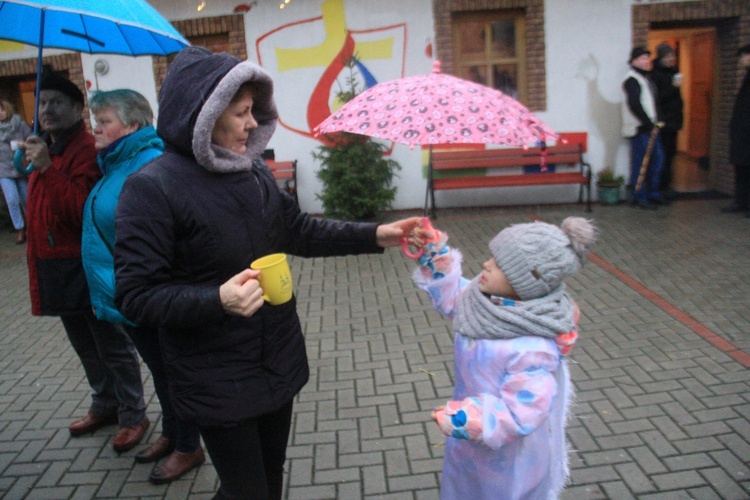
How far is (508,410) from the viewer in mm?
1925

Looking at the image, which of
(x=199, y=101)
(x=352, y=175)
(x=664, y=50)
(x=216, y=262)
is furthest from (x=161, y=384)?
(x=664, y=50)

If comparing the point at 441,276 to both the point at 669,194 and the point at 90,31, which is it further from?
the point at 669,194

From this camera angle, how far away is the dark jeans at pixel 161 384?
3068 millimetres

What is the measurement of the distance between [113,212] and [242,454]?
1.41m

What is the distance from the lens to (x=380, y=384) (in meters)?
4.18

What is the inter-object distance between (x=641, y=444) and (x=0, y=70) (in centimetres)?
1006

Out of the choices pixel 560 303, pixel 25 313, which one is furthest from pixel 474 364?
pixel 25 313

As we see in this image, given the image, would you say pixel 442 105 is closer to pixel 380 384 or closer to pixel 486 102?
pixel 486 102

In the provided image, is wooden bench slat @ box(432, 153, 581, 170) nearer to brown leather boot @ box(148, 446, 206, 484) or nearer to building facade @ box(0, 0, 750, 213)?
building facade @ box(0, 0, 750, 213)

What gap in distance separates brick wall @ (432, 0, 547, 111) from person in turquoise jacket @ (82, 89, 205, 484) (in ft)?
21.2

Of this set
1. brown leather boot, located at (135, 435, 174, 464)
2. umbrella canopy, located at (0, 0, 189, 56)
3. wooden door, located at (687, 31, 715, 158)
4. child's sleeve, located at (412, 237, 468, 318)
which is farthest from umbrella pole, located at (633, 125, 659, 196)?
brown leather boot, located at (135, 435, 174, 464)

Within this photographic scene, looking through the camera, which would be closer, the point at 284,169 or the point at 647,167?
the point at 647,167

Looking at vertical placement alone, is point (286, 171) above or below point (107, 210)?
below

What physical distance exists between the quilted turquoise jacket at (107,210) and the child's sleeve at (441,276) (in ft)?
4.72
